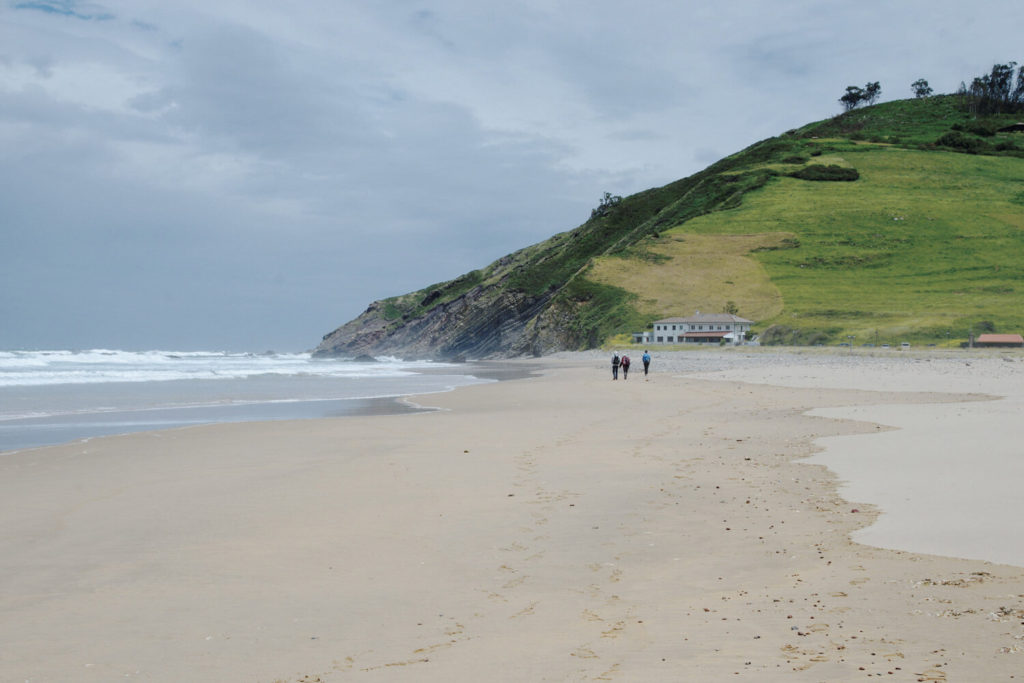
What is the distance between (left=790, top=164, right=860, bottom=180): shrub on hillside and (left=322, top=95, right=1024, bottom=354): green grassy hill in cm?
34

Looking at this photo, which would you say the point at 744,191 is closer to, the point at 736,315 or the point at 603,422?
the point at 736,315

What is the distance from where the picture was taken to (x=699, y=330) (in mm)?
86875

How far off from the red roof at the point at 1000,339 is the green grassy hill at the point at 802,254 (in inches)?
82.9

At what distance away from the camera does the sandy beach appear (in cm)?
518

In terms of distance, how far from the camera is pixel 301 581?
23.2 feet

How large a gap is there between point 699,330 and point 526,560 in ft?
269

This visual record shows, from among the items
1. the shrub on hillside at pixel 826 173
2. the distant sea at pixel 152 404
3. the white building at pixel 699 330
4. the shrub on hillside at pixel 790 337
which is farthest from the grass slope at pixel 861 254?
the distant sea at pixel 152 404

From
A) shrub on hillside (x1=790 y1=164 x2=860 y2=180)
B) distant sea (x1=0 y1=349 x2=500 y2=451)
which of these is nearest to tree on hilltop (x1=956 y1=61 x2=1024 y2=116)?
shrub on hillside (x1=790 y1=164 x2=860 y2=180)

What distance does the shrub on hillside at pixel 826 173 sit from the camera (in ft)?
416

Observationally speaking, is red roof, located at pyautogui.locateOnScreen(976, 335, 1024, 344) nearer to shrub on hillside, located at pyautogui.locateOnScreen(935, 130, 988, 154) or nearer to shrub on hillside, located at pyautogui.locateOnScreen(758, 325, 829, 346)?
shrub on hillside, located at pyautogui.locateOnScreen(758, 325, 829, 346)

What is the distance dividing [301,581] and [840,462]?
355 inches

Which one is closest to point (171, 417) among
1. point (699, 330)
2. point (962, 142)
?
point (699, 330)

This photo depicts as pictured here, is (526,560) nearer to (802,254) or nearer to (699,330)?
(699,330)

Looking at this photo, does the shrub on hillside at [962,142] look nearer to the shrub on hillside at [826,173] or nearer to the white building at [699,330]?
the shrub on hillside at [826,173]
